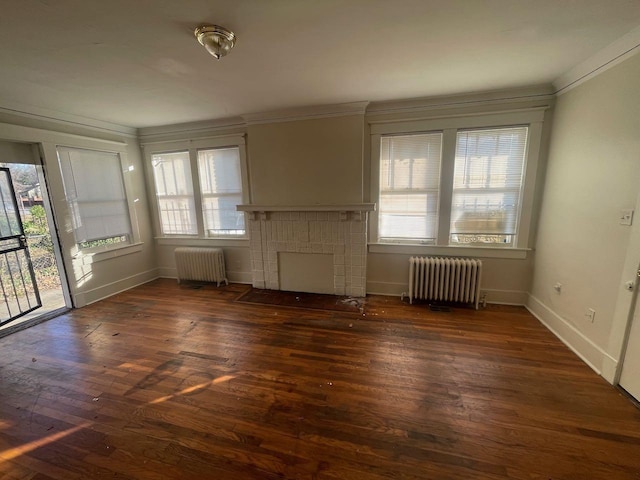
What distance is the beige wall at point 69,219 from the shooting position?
118 inches

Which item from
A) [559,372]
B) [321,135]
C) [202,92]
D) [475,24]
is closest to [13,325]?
[202,92]

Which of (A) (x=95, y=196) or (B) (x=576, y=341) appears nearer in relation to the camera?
(B) (x=576, y=341)

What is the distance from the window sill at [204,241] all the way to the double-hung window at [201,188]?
0.24 ft

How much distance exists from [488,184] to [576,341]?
1.81 metres

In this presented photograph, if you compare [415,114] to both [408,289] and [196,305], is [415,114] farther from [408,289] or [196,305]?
[196,305]

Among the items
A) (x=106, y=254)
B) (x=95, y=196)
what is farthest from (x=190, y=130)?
(x=106, y=254)

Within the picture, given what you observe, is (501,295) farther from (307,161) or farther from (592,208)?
(307,161)

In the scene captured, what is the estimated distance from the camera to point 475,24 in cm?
164

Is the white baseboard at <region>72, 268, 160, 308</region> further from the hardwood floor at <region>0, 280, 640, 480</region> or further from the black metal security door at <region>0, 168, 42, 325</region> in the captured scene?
the hardwood floor at <region>0, 280, 640, 480</region>

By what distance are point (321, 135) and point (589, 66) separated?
8.55ft

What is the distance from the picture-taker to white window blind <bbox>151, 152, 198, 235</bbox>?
415cm

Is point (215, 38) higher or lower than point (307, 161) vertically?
higher

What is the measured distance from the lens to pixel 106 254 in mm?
3795

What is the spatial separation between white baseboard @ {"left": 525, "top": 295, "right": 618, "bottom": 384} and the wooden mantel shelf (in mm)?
2239
